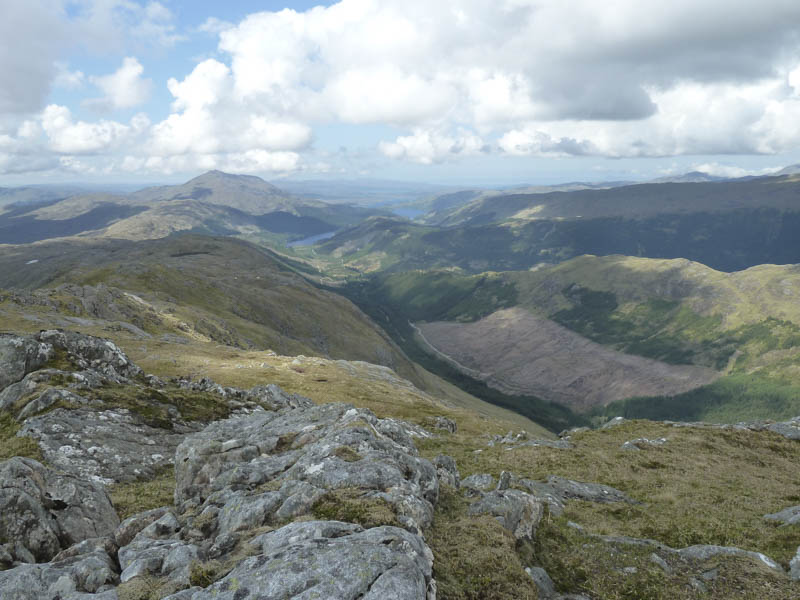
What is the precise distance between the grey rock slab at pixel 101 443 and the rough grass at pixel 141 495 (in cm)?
143

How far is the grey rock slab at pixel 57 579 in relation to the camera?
14.2 meters

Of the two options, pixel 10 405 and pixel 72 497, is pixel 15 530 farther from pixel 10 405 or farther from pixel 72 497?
pixel 10 405

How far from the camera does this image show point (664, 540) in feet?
85.9

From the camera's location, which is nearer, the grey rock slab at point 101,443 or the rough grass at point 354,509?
the rough grass at point 354,509

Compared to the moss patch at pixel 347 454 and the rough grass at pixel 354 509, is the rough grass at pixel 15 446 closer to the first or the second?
the moss patch at pixel 347 454

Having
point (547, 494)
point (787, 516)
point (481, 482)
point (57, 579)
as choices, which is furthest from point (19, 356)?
point (787, 516)

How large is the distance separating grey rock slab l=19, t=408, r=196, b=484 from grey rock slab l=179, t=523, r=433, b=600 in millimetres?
24639

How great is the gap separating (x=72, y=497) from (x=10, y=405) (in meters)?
23.6

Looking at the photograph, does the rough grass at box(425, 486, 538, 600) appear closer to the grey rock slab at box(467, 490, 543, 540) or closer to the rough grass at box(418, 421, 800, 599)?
the grey rock slab at box(467, 490, 543, 540)

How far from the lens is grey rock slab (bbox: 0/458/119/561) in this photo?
19.2 meters

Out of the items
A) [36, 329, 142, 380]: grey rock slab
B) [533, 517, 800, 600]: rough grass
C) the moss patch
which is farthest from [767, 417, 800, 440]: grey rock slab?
[36, 329, 142, 380]: grey rock slab

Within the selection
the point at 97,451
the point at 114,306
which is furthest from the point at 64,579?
the point at 114,306

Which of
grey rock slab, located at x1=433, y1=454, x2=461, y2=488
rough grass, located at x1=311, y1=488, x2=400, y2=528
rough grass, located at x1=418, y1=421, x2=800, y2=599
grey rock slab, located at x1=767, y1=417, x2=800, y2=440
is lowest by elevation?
grey rock slab, located at x1=767, y1=417, x2=800, y2=440

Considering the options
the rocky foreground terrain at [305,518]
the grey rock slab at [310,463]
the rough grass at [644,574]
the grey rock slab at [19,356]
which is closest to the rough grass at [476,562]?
the rocky foreground terrain at [305,518]
